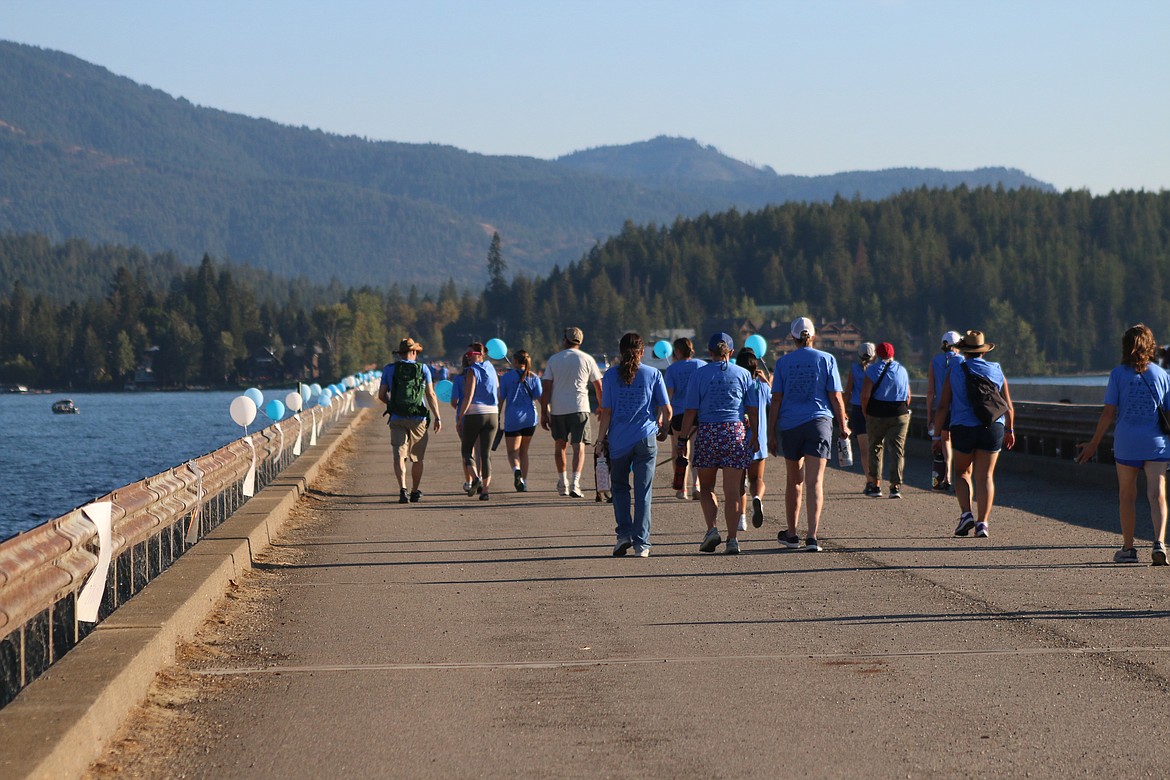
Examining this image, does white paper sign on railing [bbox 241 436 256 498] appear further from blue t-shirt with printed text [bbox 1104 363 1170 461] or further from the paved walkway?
blue t-shirt with printed text [bbox 1104 363 1170 461]

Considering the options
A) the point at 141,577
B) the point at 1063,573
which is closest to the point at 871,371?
the point at 1063,573

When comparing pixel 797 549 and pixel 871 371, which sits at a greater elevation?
pixel 871 371

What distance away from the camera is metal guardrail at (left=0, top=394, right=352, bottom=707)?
635 centimetres

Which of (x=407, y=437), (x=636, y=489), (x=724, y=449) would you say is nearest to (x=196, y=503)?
(x=636, y=489)

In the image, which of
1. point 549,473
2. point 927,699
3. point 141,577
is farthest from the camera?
point 549,473

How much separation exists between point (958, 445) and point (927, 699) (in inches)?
269

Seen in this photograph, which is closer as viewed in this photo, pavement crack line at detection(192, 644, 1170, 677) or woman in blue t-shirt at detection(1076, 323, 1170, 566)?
pavement crack line at detection(192, 644, 1170, 677)

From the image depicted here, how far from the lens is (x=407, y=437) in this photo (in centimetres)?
1727

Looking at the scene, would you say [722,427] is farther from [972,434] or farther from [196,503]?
[196,503]

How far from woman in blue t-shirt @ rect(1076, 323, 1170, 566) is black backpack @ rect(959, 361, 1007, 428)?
5.33ft

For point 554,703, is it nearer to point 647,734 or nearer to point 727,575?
point 647,734

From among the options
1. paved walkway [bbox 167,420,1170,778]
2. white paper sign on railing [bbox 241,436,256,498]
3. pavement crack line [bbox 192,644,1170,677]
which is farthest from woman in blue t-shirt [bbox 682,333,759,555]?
white paper sign on railing [bbox 241,436,256,498]

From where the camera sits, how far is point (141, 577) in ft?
46.6

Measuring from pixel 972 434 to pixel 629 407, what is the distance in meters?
3.14
